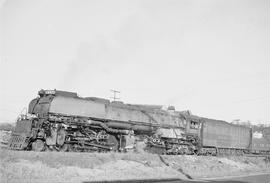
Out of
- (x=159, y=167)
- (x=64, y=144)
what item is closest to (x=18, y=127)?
(x=64, y=144)

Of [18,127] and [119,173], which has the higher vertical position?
[18,127]

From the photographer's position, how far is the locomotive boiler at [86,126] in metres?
18.1

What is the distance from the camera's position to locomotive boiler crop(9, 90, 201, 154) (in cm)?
1811

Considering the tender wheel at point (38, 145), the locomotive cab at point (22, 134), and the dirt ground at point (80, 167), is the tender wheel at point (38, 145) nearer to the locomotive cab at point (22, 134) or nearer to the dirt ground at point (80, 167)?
the locomotive cab at point (22, 134)

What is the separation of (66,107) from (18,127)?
123 inches

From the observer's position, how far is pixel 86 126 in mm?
19703

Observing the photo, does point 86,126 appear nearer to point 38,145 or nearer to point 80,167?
point 38,145

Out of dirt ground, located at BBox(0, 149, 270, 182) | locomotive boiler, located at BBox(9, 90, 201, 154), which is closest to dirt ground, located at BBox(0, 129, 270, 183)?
dirt ground, located at BBox(0, 149, 270, 182)

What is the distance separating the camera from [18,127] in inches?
741

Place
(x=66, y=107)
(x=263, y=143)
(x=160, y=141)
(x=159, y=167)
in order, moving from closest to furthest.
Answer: (x=159, y=167) < (x=66, y=107) < (x=160, y=141) < (x=263, y=143)

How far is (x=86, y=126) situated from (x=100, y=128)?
119 centimetres

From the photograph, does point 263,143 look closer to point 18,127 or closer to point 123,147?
point 123,147

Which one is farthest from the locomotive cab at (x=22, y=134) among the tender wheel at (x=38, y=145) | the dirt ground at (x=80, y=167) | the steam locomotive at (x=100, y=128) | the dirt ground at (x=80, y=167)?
the dirt ground at (x=80, y=167)

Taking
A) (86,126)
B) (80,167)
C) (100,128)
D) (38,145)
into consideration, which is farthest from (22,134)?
(80,167)
